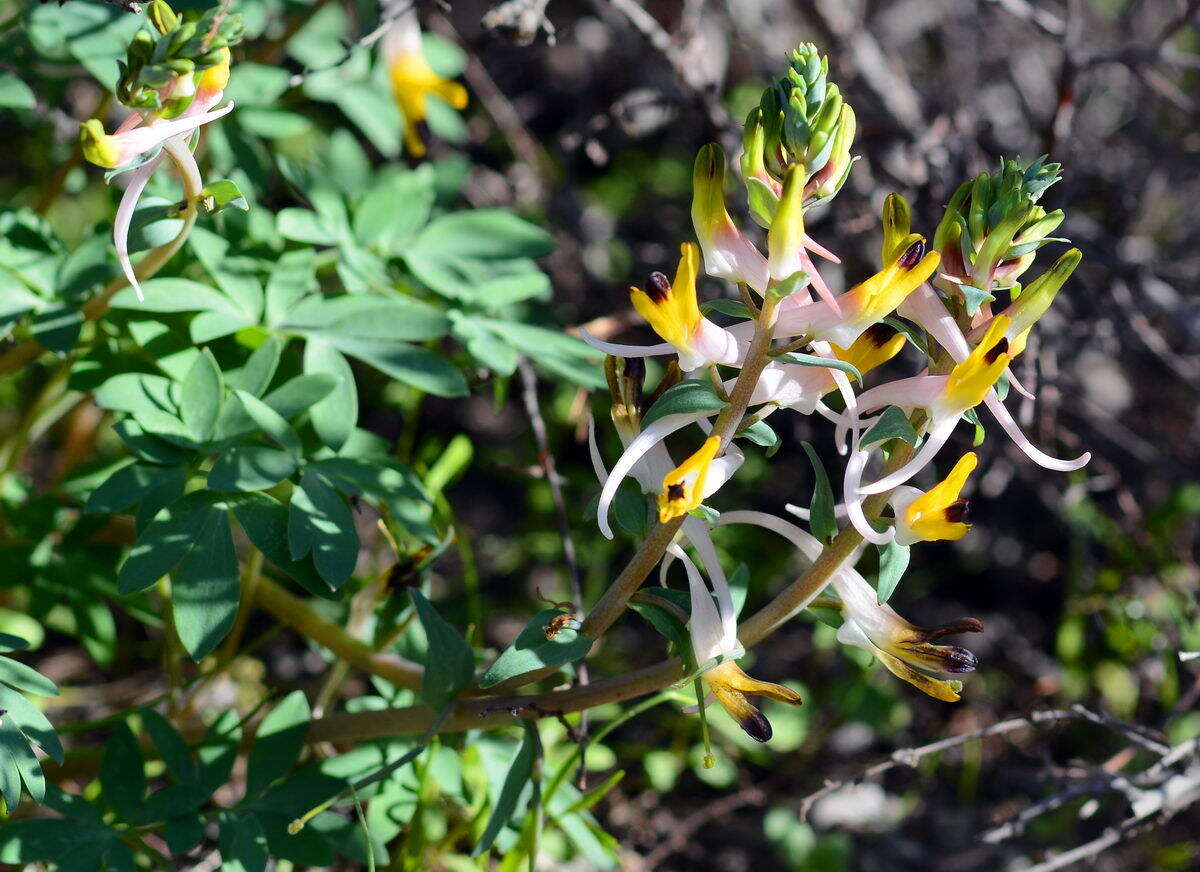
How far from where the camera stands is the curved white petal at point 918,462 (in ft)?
3.64

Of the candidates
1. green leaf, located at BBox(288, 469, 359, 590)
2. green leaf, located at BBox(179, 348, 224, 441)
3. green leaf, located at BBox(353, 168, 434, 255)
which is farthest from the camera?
green leaf, located at BBox(353, 168, 434, 255)

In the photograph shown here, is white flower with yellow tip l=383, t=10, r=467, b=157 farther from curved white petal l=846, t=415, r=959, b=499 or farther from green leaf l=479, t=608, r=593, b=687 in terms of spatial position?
curved white petal l=846, t=415, r=959, b=499

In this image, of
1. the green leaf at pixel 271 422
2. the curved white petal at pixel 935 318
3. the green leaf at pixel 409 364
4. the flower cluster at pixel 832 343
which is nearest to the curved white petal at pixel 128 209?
the green leaf at pixel 271 422

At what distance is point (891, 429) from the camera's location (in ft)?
3.67

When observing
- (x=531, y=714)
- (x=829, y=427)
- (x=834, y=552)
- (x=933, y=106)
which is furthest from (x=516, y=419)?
(x=834, y=552)

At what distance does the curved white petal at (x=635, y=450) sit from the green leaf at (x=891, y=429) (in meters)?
0.19

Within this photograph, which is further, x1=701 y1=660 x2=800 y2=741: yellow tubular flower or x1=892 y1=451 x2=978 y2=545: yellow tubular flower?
x1=701 y1=660 x2=800 y2=741: yellow tubular flower

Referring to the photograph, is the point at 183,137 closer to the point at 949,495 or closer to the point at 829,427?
the point at 949,495

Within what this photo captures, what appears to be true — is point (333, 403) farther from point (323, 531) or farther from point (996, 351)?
point (996, 351)

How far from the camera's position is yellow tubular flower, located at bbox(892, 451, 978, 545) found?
1.09 metres

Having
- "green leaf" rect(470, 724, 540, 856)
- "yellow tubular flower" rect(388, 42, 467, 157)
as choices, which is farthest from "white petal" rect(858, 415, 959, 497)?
"yellow tubular flower" rect(388, 42, 467, 157)

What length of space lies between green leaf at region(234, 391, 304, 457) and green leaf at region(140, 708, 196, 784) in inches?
19.6

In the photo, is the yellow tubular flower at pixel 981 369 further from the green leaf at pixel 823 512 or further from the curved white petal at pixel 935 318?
the green leaf at pixel 823 512

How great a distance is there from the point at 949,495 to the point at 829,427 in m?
1.38
